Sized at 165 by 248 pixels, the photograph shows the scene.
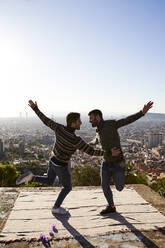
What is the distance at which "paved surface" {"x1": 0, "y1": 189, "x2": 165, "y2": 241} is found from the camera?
8.81 feet

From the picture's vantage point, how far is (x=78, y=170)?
1145 cm

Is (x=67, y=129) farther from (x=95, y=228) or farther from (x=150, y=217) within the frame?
(x=150, y=217)

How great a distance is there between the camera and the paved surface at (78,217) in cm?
269

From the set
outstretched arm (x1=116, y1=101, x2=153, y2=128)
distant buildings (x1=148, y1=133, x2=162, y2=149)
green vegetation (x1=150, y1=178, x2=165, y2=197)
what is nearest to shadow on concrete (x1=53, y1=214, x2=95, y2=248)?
outstretched arm (x1=116, y1=101, x2=153, y2=128)

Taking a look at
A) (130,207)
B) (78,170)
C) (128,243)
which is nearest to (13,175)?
(78,170)

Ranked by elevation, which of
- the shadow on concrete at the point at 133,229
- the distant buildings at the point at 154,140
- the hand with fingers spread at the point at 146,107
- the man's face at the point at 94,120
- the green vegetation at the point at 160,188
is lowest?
the distant buildings at the point at 154,140

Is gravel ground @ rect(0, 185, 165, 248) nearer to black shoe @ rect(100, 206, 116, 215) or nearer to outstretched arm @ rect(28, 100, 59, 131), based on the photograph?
black shoe @ rect(100, 206, 116, 215)

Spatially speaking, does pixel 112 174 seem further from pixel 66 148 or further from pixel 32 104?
pixel 32 104

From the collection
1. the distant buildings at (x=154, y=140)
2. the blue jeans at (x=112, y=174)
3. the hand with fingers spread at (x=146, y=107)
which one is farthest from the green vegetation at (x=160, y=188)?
the distant buildings at (x=154, y=140)

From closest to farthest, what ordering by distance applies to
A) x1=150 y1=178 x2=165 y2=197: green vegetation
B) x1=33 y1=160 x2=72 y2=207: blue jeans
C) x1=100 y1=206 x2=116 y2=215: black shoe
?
x1=33 y1=160 x2=72 y2=207: blue jeans < x1=100 y1=206 x2=116 y2=215: black shoe < x1=150 y1=178 x2=165 y2=197: green vegetation

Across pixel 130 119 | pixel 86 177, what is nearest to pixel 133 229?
pixel 130 119

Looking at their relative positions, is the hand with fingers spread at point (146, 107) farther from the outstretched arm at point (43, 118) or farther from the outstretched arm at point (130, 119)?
the outstretched arm at point (43, 118)

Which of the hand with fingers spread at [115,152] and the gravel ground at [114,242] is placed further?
the hand with fingers spread at [115,152]

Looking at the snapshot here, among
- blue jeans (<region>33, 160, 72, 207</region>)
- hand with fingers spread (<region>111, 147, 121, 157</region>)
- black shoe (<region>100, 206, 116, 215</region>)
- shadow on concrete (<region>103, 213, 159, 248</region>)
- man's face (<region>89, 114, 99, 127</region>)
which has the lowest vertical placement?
shadow on concrete (<region>103, 213, 159, 248</region>)
